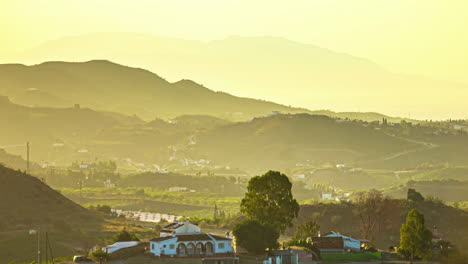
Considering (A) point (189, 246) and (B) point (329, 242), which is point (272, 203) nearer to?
(B) point (329, 242)

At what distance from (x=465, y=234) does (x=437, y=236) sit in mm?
12988

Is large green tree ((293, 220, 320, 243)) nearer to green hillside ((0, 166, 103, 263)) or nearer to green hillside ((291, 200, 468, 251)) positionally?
green hillside ((291, 200, 468, 251))

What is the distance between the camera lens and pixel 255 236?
109625 millimetres

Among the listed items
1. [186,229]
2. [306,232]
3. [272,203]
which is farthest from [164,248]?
[306,232]

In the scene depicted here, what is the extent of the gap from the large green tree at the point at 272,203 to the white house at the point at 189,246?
1096cm

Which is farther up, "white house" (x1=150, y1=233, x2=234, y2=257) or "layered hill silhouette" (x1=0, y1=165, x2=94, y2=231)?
"layered hill silhouette" (x1=0, y1=165, x2=94, y2=231)

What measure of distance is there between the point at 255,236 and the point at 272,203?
10754mm

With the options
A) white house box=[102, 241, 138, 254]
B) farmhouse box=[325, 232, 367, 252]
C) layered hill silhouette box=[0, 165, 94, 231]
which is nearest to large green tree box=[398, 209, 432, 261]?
farmhouse box=[325, 232, 367, 252]

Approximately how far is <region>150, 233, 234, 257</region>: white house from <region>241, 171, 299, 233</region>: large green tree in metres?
11.0

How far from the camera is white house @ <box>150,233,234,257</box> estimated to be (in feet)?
351

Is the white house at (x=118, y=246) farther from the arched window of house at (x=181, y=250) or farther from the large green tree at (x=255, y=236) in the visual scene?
the large green tree at (x=255, y=236)

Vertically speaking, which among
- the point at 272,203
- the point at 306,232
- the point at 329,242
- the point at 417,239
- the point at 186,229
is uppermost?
the point at 272,203

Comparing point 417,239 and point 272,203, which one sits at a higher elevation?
point 272,203

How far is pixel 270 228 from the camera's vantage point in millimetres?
111312
